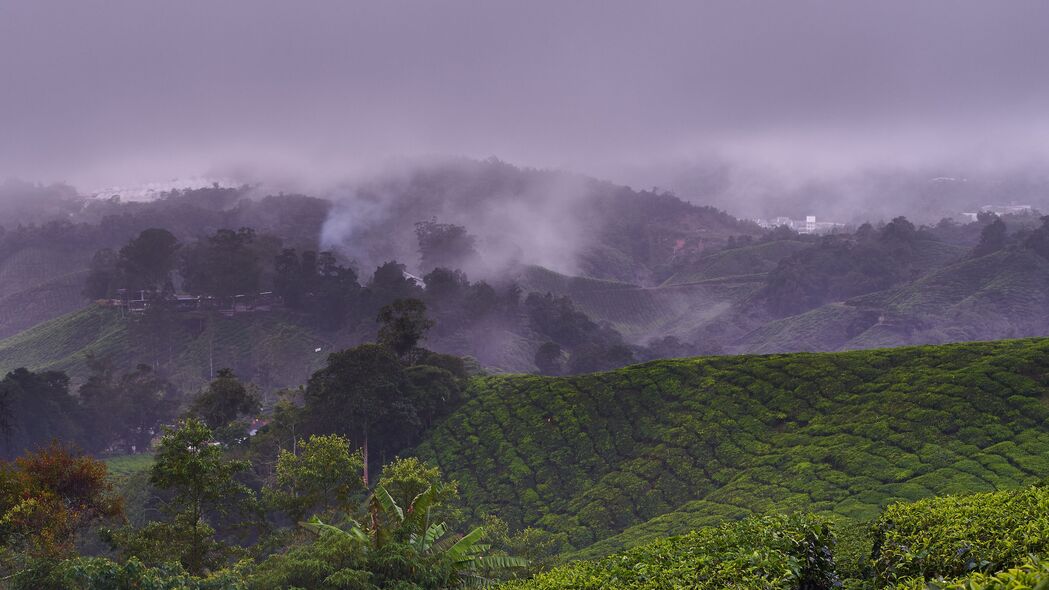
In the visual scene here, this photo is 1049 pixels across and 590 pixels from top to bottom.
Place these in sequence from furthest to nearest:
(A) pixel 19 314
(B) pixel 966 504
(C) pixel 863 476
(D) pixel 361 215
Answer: (D) pixel 361 215
(A) pixel 19 314
(C) pixel 863 476
(B) pixel 966 504

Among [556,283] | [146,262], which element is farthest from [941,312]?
[146,262]

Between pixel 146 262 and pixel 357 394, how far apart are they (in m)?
57.3

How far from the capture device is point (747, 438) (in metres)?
29.7

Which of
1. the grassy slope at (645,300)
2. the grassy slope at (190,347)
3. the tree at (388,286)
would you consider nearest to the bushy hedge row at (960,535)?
the grassy slope at (190,347)

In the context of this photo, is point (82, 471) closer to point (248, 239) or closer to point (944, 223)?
point (248, 239)

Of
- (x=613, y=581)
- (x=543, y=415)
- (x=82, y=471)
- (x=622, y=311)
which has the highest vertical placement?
(x=613, y=581)

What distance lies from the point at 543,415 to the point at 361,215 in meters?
153

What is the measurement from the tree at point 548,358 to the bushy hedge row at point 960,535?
7150cm

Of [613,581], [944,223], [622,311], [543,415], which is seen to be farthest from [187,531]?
[944,223]

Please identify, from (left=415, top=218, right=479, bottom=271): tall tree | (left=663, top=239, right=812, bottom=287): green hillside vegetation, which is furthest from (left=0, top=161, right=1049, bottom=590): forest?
(left=663, top=239, right=812, bottom=287): green hillside vegetation

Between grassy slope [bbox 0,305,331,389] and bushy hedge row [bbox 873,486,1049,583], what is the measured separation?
74644 millimetres

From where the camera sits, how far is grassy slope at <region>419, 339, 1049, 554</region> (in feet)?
75.3

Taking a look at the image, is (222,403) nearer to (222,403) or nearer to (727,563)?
(222,403)

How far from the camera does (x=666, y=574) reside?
8.69 m
